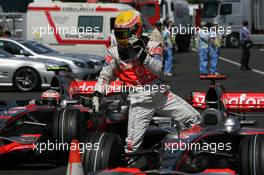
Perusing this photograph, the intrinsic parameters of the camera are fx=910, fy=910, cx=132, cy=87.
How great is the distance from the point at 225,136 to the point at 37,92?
13.9 metres

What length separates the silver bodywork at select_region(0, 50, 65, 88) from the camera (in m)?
22.8

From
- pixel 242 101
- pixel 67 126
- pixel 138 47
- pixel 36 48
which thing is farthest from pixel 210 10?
pixel 138 47

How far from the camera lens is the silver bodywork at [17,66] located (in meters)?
22.8

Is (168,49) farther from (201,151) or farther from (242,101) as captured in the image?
(201,151)

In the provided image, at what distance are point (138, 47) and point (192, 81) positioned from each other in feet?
56.8

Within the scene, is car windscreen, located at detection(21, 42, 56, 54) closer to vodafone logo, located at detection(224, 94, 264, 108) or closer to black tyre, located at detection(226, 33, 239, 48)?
vodafone logo, located at detection(224, 94, 264, 108)

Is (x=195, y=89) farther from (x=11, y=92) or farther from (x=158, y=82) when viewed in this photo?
(x=158, y=82)

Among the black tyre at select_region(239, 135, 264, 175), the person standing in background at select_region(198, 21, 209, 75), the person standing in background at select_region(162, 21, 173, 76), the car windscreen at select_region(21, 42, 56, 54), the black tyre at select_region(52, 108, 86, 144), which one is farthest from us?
the person standing in background at select_region(162, 21, 173, 76)

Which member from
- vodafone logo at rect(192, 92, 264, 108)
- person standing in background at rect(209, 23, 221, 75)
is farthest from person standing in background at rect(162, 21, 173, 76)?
vodafone logo at rect(192, 92, 264, 108)

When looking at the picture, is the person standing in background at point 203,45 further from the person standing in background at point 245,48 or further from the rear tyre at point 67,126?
the rear tyre at point 67,126

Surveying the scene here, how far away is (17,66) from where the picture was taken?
23.1m

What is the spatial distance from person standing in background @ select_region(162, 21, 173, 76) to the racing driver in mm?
19048

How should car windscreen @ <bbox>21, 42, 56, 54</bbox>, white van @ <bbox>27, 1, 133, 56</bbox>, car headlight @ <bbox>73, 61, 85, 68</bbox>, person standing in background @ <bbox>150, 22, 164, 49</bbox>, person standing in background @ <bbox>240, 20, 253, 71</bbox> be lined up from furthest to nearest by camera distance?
person standing in background @ <bbox>240, 20, 253, 71</bbox>, white van @ <bbox>27, 1, 133, 56</bbox>, car windscreen @ <bbox>21, 42, 56, 54</bbox>, car headlight @ <bbox>73, 61, 85, 68</bbox>, person standing in background @ <bbox>150, 22, 164, 49</bbox>

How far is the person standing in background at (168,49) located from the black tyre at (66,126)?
57.2 ft
